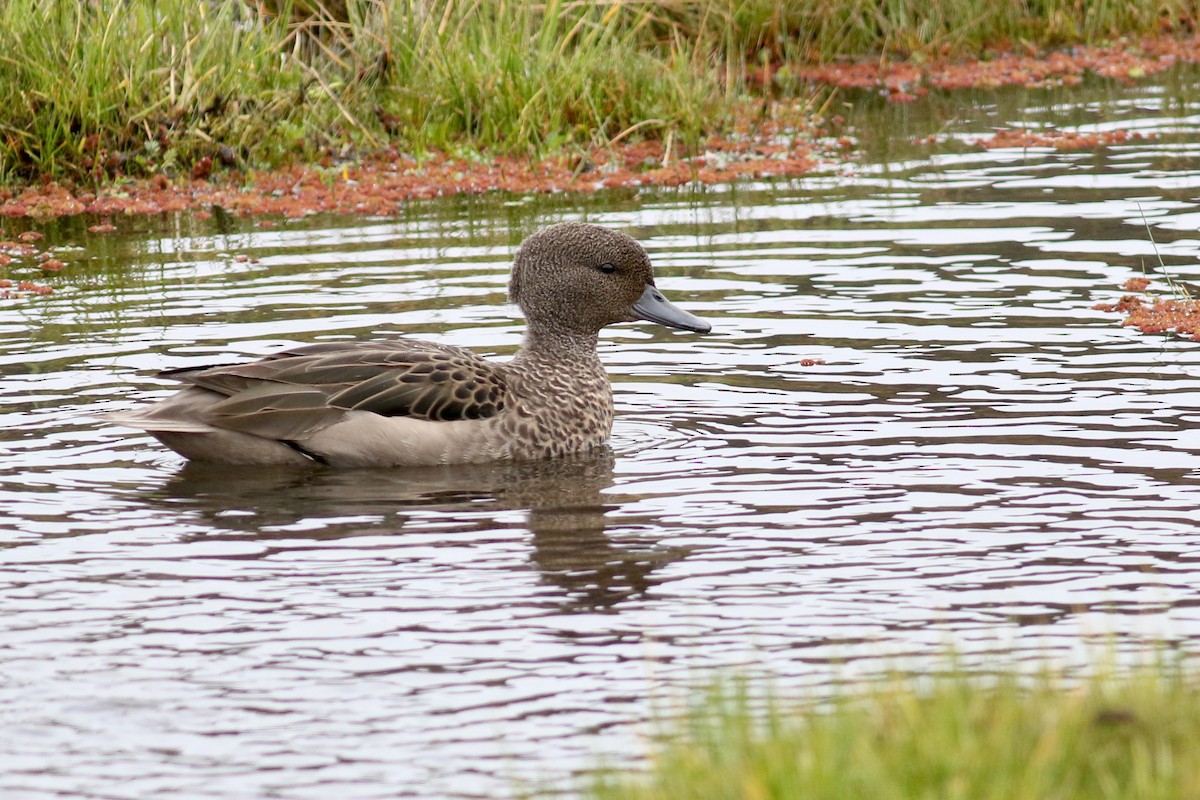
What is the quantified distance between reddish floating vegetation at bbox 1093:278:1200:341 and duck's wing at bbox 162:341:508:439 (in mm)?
3668

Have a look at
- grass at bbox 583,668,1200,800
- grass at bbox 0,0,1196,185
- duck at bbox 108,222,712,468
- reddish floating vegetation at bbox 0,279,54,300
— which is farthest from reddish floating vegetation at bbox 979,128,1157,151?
grass at bbox 583,668,1200,800

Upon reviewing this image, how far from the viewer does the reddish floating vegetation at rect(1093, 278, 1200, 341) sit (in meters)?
9.88

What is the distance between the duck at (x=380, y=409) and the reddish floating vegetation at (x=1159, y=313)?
2.65m

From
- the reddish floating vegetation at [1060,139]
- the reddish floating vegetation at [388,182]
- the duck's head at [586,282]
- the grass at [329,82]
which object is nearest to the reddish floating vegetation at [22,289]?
the reddish floating vegetation at [388,182]

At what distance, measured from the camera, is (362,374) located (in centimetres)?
820

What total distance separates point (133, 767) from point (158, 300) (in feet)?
21.1

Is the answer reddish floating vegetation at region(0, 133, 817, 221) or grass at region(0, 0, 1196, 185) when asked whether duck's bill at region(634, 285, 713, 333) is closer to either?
reddish floating vegetation at region(0, 133, 817, 221)

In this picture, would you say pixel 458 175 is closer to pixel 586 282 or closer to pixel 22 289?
pixel 22 289

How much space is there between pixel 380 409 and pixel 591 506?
45.1 inches

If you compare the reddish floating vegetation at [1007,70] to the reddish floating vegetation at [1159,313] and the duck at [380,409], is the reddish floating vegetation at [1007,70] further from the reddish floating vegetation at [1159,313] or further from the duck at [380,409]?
the duck at [380,409]

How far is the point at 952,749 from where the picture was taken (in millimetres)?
4113

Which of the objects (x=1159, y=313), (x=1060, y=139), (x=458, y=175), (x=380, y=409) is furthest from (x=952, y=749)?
(x=1060, y=139)

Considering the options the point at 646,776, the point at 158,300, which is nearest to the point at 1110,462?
the point at 646,776

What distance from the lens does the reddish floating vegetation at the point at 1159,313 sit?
9.88 metres
